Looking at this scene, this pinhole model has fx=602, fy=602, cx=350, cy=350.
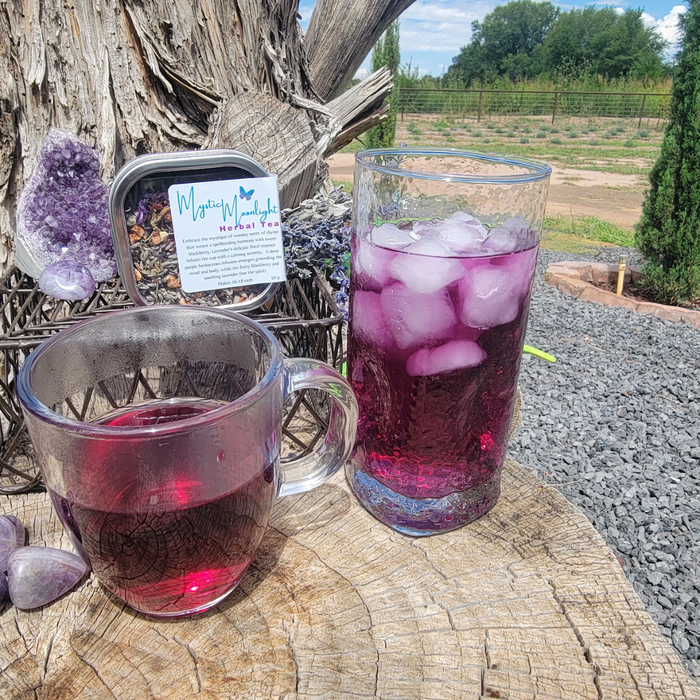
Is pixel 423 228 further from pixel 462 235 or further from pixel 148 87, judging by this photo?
pixel 148 87

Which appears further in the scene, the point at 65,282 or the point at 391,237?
the point at 65,282

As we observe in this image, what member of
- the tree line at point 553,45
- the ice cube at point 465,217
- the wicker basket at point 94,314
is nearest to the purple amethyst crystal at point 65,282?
the wicker basket at point 94,314

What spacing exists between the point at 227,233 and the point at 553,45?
47.6 meters

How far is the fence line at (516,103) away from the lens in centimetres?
1908

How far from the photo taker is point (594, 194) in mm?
9273

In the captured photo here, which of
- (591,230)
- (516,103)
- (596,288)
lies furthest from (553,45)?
(596,288)

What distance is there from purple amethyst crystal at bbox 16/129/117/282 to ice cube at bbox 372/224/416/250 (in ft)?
2.27


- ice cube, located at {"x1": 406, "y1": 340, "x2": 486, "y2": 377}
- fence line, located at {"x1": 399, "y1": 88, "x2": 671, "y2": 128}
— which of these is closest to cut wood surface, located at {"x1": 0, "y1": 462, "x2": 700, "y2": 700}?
ice cube, located at {"x1": 406, "y1": 340, "x2": 486, "y2": 377}

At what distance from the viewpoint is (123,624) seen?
2.59 feet

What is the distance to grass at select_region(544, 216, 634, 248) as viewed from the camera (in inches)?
263

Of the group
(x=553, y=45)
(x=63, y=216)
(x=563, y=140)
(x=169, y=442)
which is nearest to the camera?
(x=169, y=442)

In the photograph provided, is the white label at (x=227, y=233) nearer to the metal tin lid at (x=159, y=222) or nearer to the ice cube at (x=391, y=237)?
the metal tin lid at (x=159, y=222)

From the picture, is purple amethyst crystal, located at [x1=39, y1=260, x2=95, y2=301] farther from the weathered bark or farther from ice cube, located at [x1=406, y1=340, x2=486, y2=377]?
the weathered bark

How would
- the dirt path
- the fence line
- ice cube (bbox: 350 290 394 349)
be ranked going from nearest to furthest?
ice cube (bbox: 350 290 394 349), the dirt path, the fence line
